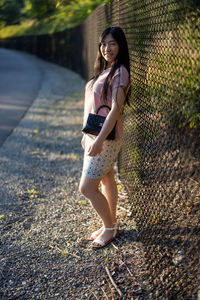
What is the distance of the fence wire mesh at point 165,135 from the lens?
2.02 metres

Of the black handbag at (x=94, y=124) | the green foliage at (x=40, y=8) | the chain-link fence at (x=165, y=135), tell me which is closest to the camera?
the chain-link fence at (x=165, y=135)

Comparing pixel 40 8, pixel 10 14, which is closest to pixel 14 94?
pixel 40 8

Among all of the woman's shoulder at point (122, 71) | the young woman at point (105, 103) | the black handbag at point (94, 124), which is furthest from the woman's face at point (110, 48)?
the black handbag at point (94, 124)

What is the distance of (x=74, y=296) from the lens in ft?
8.38

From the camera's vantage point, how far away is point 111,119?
2674 millimetres

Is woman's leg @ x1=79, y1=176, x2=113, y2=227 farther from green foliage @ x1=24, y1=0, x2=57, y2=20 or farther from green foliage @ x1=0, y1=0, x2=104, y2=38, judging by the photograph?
green foliage @ x1=24, y1=0, x2=57, y2=20

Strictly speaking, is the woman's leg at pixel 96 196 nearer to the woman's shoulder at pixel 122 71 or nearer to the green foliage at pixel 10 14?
the woman's shoulder at pixel 122 71

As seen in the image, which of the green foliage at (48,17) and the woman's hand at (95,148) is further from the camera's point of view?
the green foliage at (48,17)

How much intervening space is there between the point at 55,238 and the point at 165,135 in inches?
55.9

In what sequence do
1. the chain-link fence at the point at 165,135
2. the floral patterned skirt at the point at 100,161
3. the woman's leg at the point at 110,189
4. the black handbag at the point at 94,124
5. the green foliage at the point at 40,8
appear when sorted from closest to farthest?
the chain-link fence at the point at 165,135
the black handbag at the point at 94,124
the floral patterned skirt at the point at 100,161
the woman's leg at the point at 110,189
the green foliage at the point at 40,8

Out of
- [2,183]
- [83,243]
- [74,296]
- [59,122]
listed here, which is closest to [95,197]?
[83,243]

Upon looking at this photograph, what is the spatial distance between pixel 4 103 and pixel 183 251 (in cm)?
854

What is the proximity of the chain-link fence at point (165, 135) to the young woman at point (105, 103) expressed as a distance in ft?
0.72

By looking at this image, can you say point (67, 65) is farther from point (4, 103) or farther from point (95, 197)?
point (95, 197)
